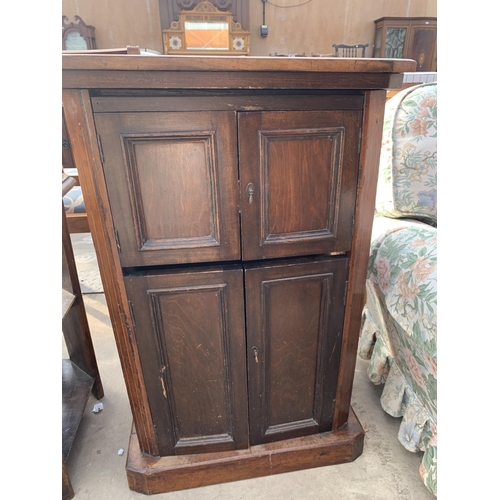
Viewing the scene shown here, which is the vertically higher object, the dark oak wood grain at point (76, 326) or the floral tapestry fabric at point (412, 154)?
the floral tapestry fabric at point (412, 154)

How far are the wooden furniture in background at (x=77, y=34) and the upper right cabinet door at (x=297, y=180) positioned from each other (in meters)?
4.16

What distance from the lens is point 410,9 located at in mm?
4250

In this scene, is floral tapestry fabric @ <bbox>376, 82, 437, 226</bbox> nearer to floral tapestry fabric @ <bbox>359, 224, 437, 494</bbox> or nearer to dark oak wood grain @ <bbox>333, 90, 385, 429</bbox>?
floral tapestry fabric @ <bbox>359, 224, 437, 494</bbox>

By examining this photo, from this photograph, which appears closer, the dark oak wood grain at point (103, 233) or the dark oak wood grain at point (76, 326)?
→ the dark oak wood grain at point (103, 233)

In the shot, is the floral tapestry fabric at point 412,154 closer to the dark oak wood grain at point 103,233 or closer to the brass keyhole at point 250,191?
the brass keyhole at point 250,191

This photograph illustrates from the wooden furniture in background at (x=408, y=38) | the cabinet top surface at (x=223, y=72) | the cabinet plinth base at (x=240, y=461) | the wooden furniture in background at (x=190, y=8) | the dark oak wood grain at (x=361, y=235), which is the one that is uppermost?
the wooden furniture in background at (x=190, y=8)

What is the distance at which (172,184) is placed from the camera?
2.26ft

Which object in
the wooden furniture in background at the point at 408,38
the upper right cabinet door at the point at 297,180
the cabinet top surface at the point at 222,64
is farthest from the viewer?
the wooden furniture in background at the point at 408,38

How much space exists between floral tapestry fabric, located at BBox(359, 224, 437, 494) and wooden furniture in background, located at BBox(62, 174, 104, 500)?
95cm

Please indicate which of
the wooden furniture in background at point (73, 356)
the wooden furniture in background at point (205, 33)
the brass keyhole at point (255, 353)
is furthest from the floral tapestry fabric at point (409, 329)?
the wooden furniture in background at point (205, 33)

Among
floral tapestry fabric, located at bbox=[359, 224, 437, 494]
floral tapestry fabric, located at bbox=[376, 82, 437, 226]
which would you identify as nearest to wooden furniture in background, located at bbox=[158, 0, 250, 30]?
floral tapestry fabric, located at bbox=[376, 82, 437, 226]

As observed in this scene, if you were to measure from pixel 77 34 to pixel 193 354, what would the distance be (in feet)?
14.0

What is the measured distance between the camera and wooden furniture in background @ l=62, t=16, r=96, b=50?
12.1 feet

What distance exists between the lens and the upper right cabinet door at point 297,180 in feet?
2.23
